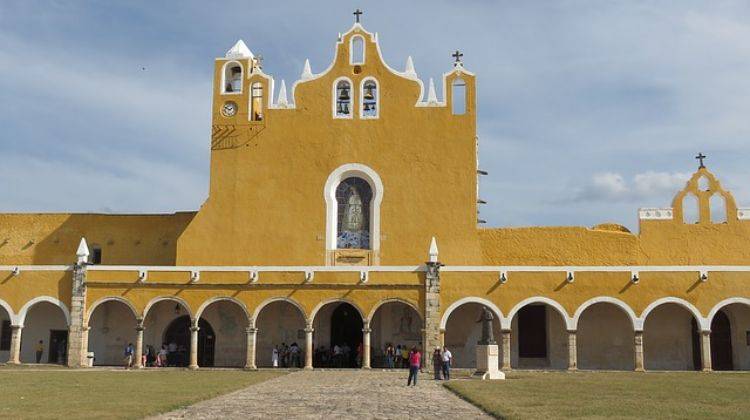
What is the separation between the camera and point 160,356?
28172mm

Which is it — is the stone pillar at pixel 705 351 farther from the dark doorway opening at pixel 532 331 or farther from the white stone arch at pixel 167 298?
the white stone arch at pixel 167 298

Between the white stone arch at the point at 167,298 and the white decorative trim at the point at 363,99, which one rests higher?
the white decorative trim at the point at 363,99

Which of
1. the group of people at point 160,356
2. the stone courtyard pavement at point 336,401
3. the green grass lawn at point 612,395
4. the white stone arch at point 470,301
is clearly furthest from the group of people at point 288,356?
the green grass lawn at point 612,395

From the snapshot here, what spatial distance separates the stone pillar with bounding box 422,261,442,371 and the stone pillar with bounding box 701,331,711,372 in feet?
26.8

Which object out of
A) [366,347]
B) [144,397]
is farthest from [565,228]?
[144,397]

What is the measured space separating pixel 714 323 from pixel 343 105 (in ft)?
48.6

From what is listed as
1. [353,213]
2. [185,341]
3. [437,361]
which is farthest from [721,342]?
[185,341]

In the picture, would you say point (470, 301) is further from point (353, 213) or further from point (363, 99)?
point (363, 99)

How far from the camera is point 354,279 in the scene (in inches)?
1054

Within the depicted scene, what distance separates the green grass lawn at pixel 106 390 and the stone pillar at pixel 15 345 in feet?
7.72

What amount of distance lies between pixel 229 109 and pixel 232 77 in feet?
5.10

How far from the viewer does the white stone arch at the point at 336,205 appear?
95.2ft

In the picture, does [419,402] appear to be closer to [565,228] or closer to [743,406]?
[743,406]

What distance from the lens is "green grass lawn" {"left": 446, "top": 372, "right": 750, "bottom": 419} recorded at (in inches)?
527
